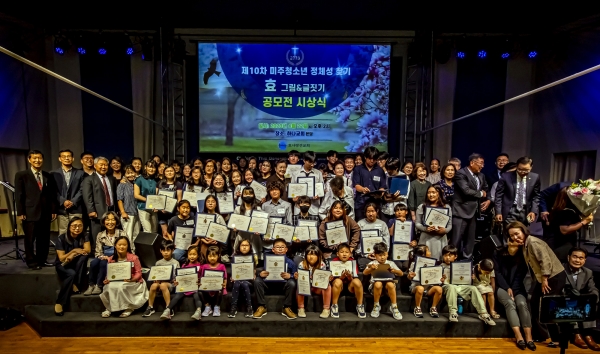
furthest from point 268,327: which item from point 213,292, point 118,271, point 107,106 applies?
point 107,106

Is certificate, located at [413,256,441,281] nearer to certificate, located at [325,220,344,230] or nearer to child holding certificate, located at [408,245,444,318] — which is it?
child holding certificate, located at [408,245,444,318]

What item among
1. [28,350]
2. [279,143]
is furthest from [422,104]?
[28,350]

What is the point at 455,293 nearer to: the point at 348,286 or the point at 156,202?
the point at 348,286

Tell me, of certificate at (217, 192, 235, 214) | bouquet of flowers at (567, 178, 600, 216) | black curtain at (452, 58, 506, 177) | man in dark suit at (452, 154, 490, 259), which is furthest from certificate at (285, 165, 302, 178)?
black curtain at (452, 58, 506, 177)

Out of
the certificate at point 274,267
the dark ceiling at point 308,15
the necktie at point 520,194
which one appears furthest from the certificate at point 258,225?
the dark ceiling at point 308,15

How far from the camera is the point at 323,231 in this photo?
4.06 meters

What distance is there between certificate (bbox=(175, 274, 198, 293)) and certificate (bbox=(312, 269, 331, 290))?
1354 millimetres

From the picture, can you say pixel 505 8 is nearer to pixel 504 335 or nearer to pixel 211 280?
pixel 504 335

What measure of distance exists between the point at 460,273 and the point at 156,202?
3.92 metres

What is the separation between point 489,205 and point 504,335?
1949 mm

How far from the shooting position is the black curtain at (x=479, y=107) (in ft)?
26.8

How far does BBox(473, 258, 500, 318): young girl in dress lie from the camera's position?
367 cm

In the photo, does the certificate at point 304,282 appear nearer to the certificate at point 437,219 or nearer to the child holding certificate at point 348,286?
the child holding certificate at point 348,286

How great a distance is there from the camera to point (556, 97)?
759 centimetres
